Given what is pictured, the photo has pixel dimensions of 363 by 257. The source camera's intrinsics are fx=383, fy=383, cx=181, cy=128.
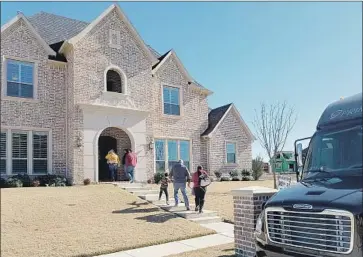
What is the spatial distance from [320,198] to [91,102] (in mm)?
13622

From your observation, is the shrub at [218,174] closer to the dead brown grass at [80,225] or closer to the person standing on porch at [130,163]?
the person standing on porch at [130,163]

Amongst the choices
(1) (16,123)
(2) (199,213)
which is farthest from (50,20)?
(2) (199,213)

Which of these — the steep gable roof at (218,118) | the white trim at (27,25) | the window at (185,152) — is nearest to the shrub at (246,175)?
the steep gable roof at (218,118)

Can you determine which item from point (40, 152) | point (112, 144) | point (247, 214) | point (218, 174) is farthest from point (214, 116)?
point (247, 214)

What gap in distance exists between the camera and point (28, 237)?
835 centimetres

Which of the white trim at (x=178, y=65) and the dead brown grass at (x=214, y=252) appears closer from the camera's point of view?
the dead brown grass at (x=214, y=252)

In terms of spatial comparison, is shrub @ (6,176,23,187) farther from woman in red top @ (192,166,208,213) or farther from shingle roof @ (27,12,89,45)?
woman in red top @ (192,166,208,213)

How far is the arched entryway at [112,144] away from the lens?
61.2ft

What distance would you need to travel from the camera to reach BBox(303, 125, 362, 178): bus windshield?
538 centimetres

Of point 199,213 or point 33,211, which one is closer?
point 33,211

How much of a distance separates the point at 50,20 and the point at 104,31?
384 cm

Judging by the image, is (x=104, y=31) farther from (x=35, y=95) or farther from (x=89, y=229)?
(x=89, y=229)

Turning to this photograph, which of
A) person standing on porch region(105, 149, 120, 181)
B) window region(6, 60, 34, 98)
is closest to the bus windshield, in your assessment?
person standing on porch region(105, 149, 120, 181)

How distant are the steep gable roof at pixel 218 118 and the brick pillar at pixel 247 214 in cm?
1450
